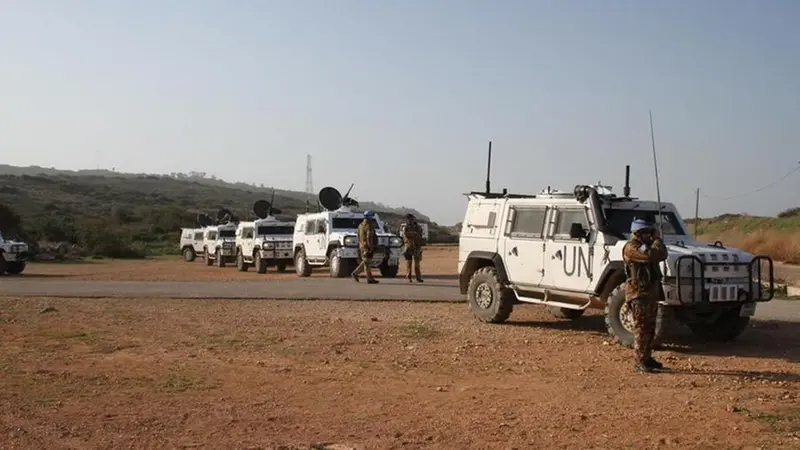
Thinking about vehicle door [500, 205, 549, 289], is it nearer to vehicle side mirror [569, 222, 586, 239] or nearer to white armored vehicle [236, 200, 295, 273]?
vehicle side mirror [569, 222, 586, 239]

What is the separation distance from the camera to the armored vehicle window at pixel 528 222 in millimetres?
12375

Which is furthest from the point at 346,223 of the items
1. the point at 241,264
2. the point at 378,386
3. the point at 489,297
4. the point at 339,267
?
the point at 378,386

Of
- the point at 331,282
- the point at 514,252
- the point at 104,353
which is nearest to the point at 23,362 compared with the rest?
the point at 104,353

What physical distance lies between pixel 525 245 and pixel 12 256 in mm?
21295

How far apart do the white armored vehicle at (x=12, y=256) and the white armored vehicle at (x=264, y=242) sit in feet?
26.4

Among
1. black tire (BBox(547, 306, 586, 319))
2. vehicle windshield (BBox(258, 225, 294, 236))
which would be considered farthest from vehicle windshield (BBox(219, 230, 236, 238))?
black tire (BBox(547, 306, 586, 319))

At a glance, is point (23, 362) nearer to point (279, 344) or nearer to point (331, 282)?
point (279, 344)

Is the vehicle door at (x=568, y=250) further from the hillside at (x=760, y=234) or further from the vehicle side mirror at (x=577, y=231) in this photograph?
the hillside at (x=760, y=234)

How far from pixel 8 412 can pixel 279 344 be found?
4.17 meters

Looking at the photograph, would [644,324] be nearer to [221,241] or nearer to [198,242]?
[221,241]

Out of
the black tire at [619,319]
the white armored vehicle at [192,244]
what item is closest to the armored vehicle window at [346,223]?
the black tire at [619,319]

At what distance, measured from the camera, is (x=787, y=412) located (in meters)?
7.20

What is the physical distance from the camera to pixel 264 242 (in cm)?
3109

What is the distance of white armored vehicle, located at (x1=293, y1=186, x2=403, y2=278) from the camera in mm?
24984
